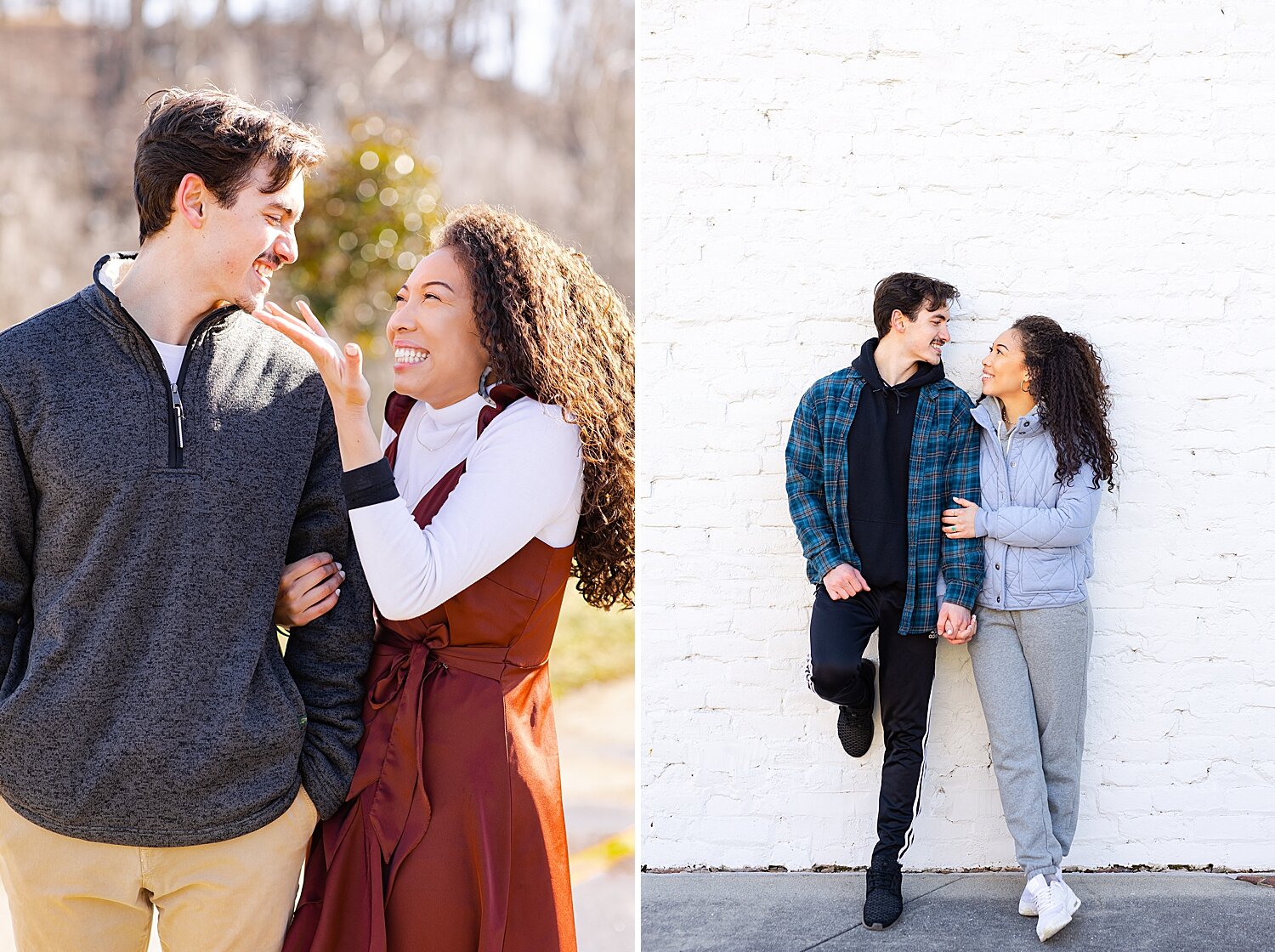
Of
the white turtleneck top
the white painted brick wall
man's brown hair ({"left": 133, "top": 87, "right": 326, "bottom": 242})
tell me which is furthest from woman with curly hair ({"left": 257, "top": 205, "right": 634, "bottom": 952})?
the white painted brick wall

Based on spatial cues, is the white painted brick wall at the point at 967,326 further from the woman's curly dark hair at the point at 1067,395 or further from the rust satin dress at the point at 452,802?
the rust satin dress at the point at 452,802

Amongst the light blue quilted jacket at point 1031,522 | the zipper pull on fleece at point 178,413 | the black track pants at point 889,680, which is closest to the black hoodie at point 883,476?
the black track pants at point 889,680

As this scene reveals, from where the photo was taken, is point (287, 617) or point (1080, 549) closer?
point (287, 617)

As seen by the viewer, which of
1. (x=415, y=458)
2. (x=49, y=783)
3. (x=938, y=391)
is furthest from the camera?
(x=938, y=391)

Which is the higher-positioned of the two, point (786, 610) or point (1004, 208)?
point (1004, 208)

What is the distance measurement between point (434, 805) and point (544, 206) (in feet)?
25.6

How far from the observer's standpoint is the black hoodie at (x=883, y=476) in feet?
11.1

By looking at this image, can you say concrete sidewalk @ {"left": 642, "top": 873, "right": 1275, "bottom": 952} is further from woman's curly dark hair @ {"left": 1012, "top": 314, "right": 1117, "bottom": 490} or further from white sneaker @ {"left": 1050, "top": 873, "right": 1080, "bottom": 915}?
woman's curly dark hair @ {"left": 1012, "top": 314, "right": 1117, "bottom": 490}

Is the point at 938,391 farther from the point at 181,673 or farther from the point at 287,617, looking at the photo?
the point at 181,673

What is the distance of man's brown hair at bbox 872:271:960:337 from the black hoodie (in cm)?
18

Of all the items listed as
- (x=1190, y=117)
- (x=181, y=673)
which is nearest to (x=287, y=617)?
(x=181, y=673)

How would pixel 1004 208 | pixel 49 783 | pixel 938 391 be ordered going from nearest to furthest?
1. pixel 49 783
2. pixel 938 391
3. pixel 1004 208

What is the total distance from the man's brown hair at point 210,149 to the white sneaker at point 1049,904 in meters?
2.78

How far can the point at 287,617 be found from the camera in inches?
81.7
